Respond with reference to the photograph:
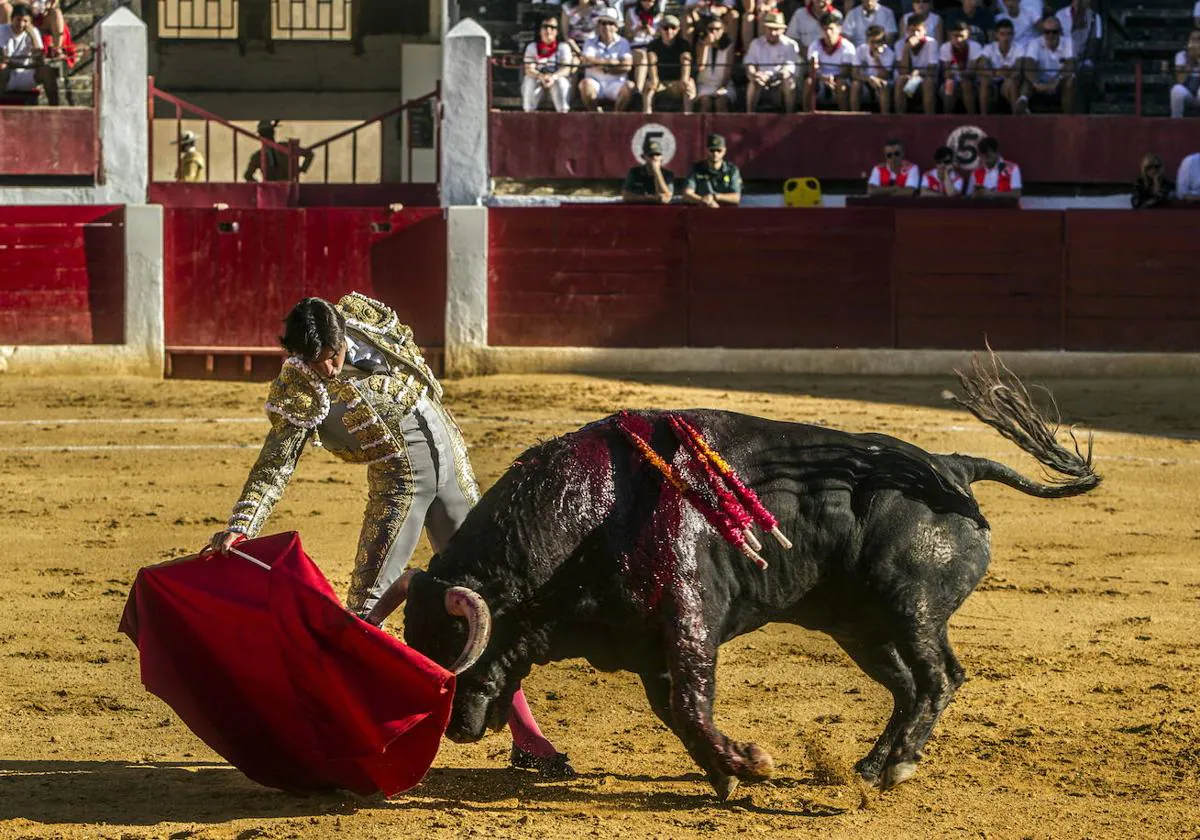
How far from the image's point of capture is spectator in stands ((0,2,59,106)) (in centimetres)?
1466

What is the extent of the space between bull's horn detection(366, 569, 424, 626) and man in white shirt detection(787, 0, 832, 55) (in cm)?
1055

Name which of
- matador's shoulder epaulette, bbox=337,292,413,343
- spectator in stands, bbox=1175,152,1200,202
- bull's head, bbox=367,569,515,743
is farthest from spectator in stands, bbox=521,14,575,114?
bull's head, bbox=367,569,515,743

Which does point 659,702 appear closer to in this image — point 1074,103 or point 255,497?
point 255,497

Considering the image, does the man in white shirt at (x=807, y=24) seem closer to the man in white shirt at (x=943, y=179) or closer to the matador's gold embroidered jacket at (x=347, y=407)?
the man in white shirt at (x=943, y=179)

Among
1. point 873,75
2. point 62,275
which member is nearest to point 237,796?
point 62,275

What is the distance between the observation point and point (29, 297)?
1336 cm

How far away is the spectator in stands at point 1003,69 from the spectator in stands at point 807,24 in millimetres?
1308

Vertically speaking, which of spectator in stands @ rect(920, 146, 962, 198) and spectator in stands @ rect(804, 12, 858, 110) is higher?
spectator in stands @ rect(804, 12, 858, 110)

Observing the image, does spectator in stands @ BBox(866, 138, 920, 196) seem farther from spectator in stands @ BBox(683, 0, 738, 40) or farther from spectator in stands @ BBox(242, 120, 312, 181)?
spectator in stands @ BBox(242, 120, 312, 181)

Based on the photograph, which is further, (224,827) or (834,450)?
(834,450)

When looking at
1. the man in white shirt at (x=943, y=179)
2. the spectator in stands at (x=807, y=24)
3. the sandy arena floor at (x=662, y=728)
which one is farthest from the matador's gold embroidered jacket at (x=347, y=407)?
the spectator in stands at (x=807, y=24)

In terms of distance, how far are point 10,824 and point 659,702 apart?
5.09 ft

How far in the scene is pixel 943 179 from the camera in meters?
13.7

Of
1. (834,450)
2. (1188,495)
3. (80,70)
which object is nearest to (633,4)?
(80,70)
